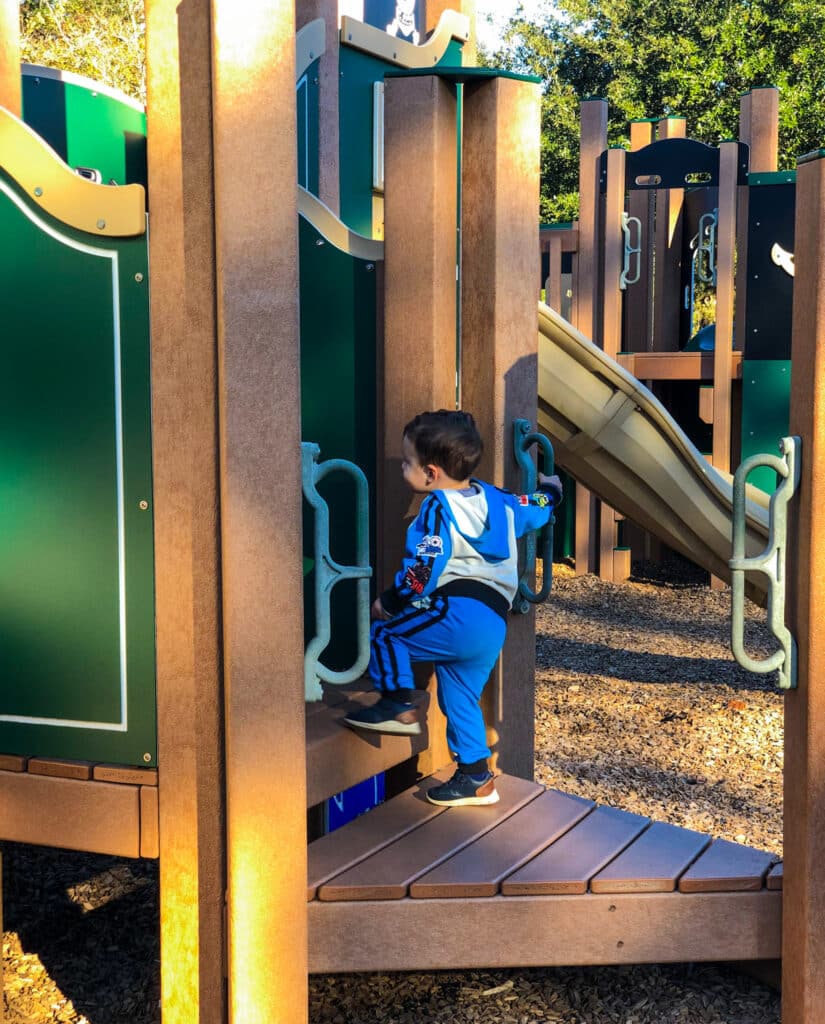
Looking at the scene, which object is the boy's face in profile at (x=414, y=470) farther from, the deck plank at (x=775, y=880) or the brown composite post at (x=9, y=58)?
the brown composite post at (x=9, y=58)

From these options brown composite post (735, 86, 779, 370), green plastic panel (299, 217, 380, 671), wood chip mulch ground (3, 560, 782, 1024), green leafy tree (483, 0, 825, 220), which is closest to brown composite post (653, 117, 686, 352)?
brown composite post (735, 86, 779, 370)

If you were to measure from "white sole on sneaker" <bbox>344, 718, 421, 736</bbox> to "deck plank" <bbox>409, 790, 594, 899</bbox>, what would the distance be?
31 centimetres

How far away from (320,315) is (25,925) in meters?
2.04

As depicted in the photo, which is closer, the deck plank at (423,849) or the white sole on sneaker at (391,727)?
the deck plank at (423,849)

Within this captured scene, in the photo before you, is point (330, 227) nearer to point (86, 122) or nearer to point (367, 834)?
point (86, 122)

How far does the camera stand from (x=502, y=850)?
2.68 meters

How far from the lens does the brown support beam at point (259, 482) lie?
220cm

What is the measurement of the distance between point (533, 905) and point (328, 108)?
3.21 m

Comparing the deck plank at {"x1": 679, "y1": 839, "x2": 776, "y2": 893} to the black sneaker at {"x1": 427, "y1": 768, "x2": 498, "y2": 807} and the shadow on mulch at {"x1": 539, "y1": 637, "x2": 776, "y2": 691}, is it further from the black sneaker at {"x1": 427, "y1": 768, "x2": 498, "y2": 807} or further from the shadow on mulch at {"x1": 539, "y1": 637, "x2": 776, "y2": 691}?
the shadow on mulch at {"x1": 539, "y1": 637, "x2": 776, "y2": 691}

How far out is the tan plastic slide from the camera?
521 centimetres

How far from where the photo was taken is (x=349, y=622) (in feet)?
10.8

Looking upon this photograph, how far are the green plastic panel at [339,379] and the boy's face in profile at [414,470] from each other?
0.26 metres

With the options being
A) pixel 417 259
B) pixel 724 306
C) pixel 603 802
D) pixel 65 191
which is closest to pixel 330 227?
pixel 417 259

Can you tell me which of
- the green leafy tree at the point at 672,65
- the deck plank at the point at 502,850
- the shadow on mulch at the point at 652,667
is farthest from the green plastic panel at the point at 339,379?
the green leafy tree at the point at 672,65
